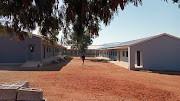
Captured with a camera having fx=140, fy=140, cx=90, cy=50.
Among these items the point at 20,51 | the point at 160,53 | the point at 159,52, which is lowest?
the point at 160,53

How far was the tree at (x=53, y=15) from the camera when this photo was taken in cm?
487

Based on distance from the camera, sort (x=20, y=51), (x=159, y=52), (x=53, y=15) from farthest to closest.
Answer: (x=20, y=51) → (x=159, y=52) → (x=53, y=15)

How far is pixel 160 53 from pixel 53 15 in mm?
16523

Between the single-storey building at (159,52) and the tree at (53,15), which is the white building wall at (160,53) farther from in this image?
the tree at (53,15)

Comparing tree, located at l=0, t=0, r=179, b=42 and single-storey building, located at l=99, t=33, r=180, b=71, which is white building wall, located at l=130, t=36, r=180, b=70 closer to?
single-storey building, located at l=99, t=33, r=180, b=71

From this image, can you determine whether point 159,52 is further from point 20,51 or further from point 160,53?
point 20,51

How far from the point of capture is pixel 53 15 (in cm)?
553

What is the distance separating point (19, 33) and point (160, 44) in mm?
17239

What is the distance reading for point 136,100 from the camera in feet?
21.8

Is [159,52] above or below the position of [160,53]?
above

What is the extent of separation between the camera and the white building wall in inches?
703

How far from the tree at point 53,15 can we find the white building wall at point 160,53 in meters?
13.2

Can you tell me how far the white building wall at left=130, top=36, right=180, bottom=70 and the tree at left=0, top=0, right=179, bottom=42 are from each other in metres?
13.2

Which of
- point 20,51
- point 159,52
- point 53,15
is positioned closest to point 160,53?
point 159,52
